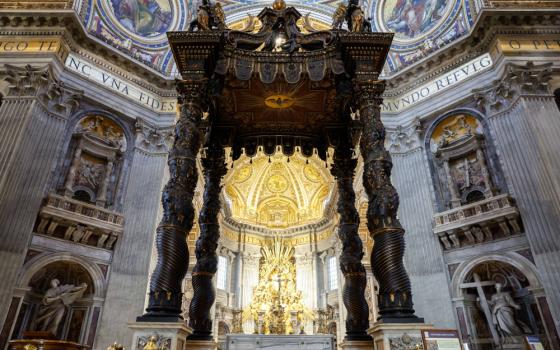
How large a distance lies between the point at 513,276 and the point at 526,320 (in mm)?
946

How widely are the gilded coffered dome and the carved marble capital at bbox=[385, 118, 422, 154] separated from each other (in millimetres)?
9178

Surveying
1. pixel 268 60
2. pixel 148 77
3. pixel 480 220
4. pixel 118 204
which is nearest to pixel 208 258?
pixel 268 60

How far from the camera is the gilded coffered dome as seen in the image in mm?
20531

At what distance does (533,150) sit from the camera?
8086 millimetres

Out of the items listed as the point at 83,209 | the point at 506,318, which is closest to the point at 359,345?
the point at 506,318

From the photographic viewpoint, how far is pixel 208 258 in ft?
18.8

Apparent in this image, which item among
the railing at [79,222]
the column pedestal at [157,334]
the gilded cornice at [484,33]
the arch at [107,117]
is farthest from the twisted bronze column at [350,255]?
the arch at [107,117]

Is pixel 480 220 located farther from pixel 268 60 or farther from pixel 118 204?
pixel 118 204

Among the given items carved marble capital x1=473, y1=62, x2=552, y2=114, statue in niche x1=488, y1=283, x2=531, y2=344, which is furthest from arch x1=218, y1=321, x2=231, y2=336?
carved marble capital x1=473, y1=62, x2=552, y2=114

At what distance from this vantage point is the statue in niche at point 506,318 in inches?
300

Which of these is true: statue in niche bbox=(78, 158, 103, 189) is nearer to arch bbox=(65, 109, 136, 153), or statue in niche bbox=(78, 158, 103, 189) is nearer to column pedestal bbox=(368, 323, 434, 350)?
arch bbox=(65, 109, 136, 153)

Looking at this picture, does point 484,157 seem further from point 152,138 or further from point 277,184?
point 277,184

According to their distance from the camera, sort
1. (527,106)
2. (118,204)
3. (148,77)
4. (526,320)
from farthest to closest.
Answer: (148,77) < (118,204) < (527,106) < (526,320)

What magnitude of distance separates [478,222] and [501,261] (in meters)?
1.00
